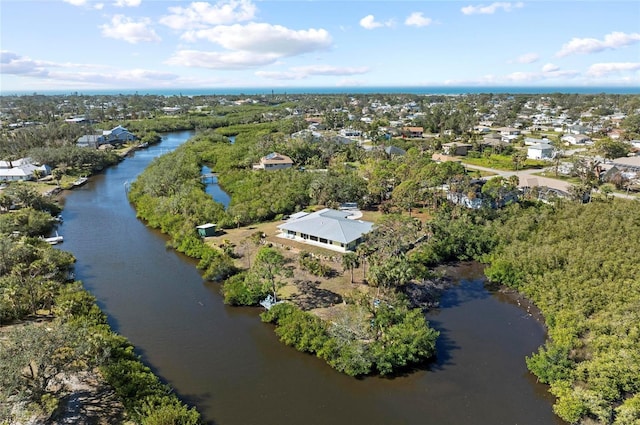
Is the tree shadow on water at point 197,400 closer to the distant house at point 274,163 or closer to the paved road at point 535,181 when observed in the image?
the paved road at point 535,181

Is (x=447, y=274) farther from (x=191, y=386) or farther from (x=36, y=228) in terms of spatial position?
(x=36, y=228)

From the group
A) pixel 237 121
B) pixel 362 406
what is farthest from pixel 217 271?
pixel 237 121

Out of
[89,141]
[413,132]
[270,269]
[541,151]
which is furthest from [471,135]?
[89,141]

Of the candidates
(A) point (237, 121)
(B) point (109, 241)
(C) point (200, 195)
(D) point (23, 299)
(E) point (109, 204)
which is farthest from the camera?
(A) point (237, 121)

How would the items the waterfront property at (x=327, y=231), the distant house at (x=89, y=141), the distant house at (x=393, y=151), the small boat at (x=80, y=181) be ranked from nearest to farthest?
the waterfront property at (x=327, y=231) → the small boat at (x=80, y=181) → the distant house at (x=393, y=151) → the distant house at (x=89, y=141)

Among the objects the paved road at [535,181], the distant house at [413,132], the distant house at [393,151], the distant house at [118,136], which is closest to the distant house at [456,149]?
the distant house at [393,151]

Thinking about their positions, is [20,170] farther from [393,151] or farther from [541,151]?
[541,151]

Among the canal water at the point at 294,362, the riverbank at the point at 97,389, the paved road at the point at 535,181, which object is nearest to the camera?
the riverbank at the point at 97,389
